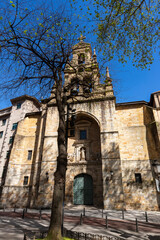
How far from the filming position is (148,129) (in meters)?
16.8

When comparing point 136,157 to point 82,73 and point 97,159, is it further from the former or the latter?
point 82,73

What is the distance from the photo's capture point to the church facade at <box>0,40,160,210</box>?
14.6m

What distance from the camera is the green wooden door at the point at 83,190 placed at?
1568 centimetres

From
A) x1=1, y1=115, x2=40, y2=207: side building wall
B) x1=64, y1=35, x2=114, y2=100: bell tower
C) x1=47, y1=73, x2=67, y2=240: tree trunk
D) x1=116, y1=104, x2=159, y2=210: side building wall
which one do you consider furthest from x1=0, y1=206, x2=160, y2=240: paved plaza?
x1=1, y1=115, x2=40, y2=207: side building wall

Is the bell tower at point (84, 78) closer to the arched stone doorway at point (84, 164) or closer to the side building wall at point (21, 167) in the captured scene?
the arched stone doorway at point (84, 164)

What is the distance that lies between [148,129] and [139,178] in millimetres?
5298

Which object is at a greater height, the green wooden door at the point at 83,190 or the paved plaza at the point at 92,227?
the green wooden door at the point at 83,190

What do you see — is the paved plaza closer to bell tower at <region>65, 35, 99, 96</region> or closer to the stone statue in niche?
bell tower at <region>65, 35, 99, 96</region>

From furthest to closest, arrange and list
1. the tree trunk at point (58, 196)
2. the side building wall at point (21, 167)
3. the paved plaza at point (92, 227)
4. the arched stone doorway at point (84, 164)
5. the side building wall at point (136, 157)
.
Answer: the side building wall at point (21, 167)
the arched stone doorway at point (84, 164)
the side building wall at point (136, 157)
the paved plaza at point (92, 227)
the tree trunk at point (58, 196)

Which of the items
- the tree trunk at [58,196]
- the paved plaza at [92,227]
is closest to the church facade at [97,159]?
the paved plaza at [92,227]

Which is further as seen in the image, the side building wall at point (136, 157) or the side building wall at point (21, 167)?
the side building wall at point (21, 167)

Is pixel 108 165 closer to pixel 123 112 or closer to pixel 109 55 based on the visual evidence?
pixel 123 112

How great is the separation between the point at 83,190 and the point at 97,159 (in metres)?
3.52

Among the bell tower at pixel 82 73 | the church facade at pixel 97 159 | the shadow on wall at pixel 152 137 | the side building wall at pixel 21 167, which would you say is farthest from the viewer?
the side building wall at pixel 21 167
